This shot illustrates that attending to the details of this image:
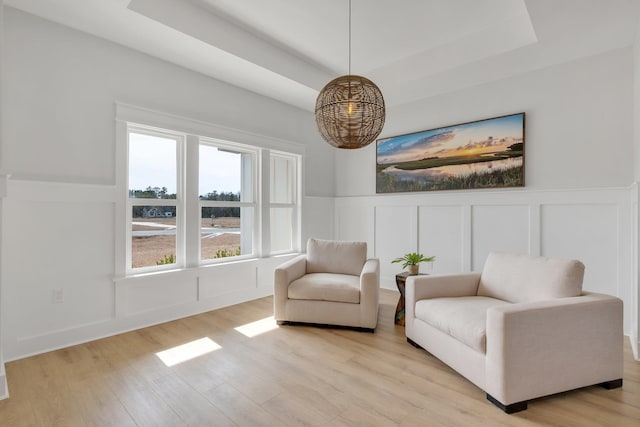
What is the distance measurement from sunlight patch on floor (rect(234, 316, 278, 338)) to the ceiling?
2.60 meters

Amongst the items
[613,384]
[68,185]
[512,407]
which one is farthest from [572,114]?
[68,185]

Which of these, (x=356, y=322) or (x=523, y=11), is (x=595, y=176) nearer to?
(x=523, y=11)

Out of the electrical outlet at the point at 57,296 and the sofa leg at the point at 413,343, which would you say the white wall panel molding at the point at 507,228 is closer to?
the sofa leg at the point at 413,343

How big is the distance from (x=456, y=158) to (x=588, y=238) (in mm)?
1546

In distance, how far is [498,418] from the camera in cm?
172

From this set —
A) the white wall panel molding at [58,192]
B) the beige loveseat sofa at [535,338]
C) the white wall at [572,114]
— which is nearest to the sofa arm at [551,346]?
the beige loveseat sofa at [535,338]

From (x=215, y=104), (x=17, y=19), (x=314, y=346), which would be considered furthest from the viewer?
(x=215, y=104)

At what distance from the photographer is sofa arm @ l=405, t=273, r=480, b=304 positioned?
8.45ft

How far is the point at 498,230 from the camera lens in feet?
11.8

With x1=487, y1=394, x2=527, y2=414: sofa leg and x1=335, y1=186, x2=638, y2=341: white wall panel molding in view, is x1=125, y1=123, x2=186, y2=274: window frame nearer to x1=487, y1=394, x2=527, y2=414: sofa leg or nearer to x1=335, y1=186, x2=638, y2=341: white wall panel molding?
x1=335, y1=186, x2=638, y2=341: white wall panel molding

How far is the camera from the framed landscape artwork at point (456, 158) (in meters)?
3.51

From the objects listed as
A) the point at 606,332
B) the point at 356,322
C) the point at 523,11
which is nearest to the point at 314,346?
the point at 356,322

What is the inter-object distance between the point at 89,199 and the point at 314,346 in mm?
2294

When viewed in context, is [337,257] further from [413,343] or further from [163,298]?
[163,298]
